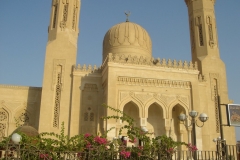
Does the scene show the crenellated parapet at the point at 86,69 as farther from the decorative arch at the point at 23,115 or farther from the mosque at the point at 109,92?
the decorative arch at the point at 23,115

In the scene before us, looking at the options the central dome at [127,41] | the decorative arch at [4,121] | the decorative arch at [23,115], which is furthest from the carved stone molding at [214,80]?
the decorative arch at [4,121]

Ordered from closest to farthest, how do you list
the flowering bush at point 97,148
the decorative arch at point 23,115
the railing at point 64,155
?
1. the railing at point 64,155
2. the flowering bush at point 97,148
3. the decorative arch at point 23,115

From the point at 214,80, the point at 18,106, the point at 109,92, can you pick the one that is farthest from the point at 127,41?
the point at 18,106

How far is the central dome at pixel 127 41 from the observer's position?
15867mm

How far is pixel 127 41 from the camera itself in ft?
52.6

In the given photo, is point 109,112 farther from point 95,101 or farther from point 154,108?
point 154,108

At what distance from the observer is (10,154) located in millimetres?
5406

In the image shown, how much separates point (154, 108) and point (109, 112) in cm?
304

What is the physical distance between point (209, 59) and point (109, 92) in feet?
22.0

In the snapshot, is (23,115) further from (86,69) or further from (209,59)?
(209,59)

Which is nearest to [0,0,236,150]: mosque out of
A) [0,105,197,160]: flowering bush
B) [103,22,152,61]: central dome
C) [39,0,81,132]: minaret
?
[39,0,81,132]: minaret

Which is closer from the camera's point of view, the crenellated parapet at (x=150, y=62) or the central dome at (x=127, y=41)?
the crenellated parapet at (x=150, y=62)

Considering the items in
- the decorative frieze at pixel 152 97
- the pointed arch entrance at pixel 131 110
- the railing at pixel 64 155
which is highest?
the decorative frieze at pixel 152 97

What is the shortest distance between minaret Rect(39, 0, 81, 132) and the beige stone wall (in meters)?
1.29
